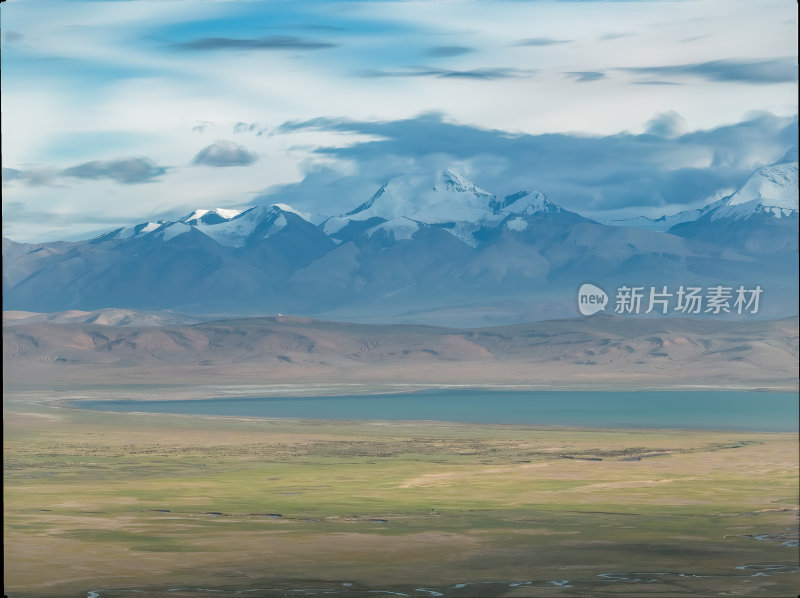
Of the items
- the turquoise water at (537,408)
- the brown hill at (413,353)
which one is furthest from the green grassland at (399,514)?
the brown hill at (413,353)

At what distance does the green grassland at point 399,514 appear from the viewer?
23.2 metres

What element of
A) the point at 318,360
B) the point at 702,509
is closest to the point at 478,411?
the point at 702,509

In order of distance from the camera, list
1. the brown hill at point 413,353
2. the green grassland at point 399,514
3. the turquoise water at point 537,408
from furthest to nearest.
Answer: the brown hill at point 413,353
the turquoise water at point 537,408
the green grassland at point 399,514

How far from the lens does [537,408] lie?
262 ft

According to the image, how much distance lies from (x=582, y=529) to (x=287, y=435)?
103 feet

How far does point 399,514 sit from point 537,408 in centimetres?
4794

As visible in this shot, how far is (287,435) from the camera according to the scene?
5969 cm

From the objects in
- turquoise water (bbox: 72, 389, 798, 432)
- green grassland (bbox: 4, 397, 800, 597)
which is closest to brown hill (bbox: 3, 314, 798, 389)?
turquoise water (bbox: 72, 389, 798, 432)

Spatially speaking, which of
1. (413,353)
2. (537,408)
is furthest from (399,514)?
(413,353)

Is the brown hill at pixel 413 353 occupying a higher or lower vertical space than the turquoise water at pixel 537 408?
higher

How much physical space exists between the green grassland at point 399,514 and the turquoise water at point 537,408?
1037 centimetres

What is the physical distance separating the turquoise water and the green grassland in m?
10.4

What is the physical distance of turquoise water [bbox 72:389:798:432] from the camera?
70062 millimetres

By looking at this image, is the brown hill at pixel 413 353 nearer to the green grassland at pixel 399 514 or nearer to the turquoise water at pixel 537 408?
the turquoise water at pixel 537 408
